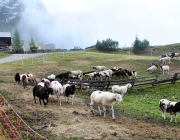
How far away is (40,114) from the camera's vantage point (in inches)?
496

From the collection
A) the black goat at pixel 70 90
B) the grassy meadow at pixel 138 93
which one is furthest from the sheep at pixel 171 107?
the black goat at pixel 70 90

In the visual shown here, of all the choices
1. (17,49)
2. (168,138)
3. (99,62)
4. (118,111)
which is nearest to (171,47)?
(99,62)

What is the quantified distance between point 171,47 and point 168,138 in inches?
1794

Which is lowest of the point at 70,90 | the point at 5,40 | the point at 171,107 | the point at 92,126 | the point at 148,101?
the point at 148,101

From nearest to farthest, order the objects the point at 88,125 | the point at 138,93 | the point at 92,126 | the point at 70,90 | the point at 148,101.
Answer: the point at 92,126 → the point at 88,125 → the point at 70,90 → the point at 148,101 → the point at 138,93

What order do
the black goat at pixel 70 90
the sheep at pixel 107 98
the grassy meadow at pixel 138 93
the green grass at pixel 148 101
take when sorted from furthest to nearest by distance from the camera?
the black goat at pixel 70 90, the grassy meadow at pixel 138 93, the green grass at pixel 148 101, the sheep at pixel 107 98

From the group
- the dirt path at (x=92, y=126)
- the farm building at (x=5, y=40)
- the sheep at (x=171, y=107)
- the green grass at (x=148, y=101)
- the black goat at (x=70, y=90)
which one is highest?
the farm building at (x=5, y=40)

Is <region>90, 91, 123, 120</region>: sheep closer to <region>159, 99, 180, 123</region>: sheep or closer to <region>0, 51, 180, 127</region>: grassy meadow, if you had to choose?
<region>0, 51, 180, 127</region>: grassy meadow

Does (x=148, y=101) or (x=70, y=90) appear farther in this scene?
(x=148, y=101)

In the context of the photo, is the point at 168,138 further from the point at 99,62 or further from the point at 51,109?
the point at 99,62

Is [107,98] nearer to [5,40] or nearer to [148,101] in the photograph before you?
[148,101]

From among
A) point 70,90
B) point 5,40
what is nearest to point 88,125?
point 70,90

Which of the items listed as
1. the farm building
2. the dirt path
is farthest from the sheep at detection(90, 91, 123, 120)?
the farm building

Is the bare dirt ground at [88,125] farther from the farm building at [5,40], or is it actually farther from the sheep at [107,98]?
the farm building at [5,40]
